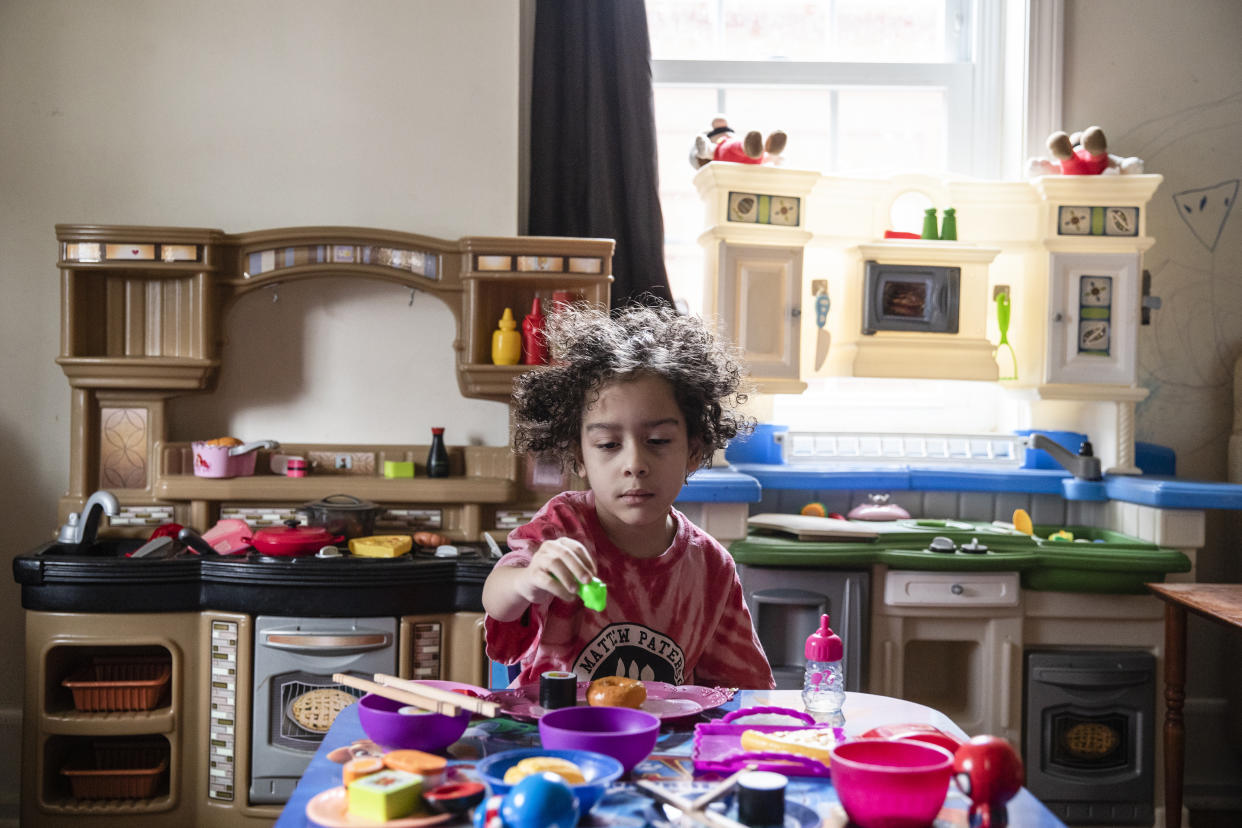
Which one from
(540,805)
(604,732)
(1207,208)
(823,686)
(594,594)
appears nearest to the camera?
(540,805)

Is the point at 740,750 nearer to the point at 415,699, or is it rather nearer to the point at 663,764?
the point at 663,764

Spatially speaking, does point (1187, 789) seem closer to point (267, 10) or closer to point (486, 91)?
point (486, 91)

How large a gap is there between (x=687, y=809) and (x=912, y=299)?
2.69 meters

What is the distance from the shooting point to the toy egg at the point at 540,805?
848 millimetres

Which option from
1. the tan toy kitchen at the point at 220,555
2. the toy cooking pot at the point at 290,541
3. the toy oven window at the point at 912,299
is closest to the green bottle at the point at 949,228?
the toy oven window at the point at 912,299

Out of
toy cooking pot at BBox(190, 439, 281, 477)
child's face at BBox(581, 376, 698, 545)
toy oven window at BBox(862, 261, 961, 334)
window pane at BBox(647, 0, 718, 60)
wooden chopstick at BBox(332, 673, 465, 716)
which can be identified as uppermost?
window pane at BBox(647, 0, 718, 60)

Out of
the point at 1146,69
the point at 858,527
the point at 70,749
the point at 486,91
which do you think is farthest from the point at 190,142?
the point at 1146,69

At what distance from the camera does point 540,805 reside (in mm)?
848

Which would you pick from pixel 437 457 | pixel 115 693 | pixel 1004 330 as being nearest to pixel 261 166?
pixel 437 457

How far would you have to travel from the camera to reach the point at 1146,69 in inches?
135

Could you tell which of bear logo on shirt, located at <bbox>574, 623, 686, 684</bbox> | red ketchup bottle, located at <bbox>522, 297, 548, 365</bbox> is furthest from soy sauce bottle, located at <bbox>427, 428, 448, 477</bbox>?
bear logo on shirt, located at <bbox>574, 623, 686, 684</bbox>

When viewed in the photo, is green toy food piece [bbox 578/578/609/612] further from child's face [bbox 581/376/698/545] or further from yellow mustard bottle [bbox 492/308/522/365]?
yellow mustard bottle [bbox 492/308/522/365]

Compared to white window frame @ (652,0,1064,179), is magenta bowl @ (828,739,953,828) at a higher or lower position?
lower

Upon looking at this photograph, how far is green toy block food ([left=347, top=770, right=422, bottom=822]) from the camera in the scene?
2.88ft
